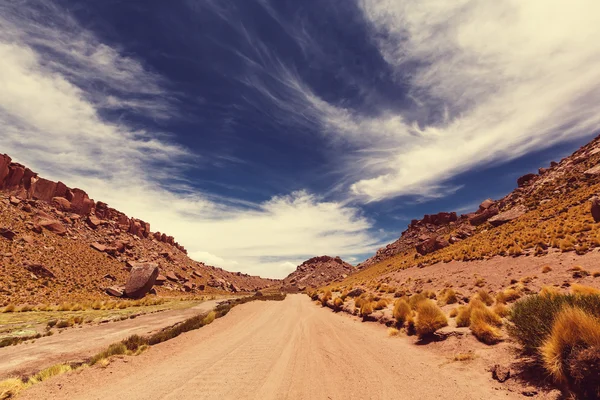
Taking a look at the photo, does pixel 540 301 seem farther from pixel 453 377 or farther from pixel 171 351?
pixel 171 351

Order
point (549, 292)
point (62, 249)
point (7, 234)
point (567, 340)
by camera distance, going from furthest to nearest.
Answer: point (62, 249) → point (7, 234) → point (549, 292) → point (567, 340)

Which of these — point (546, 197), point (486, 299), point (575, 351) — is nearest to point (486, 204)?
point (546, 197)

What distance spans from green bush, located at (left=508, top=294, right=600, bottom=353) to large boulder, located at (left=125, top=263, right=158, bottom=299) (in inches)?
2121

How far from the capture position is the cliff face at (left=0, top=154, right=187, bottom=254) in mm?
64375

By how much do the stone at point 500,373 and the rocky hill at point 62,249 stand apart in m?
45.0

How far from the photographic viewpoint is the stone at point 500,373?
606 cm

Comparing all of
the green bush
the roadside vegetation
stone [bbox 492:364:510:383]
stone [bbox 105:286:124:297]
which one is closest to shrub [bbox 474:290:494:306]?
the green bush

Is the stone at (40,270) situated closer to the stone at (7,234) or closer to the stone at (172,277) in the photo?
the stone at (7,234)

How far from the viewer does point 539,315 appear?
6.66m

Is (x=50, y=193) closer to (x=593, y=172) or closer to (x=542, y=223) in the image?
(x=542, y=223)

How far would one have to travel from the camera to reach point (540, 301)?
717 cm

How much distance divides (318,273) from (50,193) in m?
128

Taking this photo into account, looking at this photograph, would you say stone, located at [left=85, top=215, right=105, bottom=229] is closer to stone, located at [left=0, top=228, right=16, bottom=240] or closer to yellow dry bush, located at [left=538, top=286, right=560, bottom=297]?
stone, located at [left=0, top=228, right=16, bottom=240]

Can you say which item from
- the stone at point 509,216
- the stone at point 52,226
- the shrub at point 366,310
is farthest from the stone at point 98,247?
the stone at point 509,216
